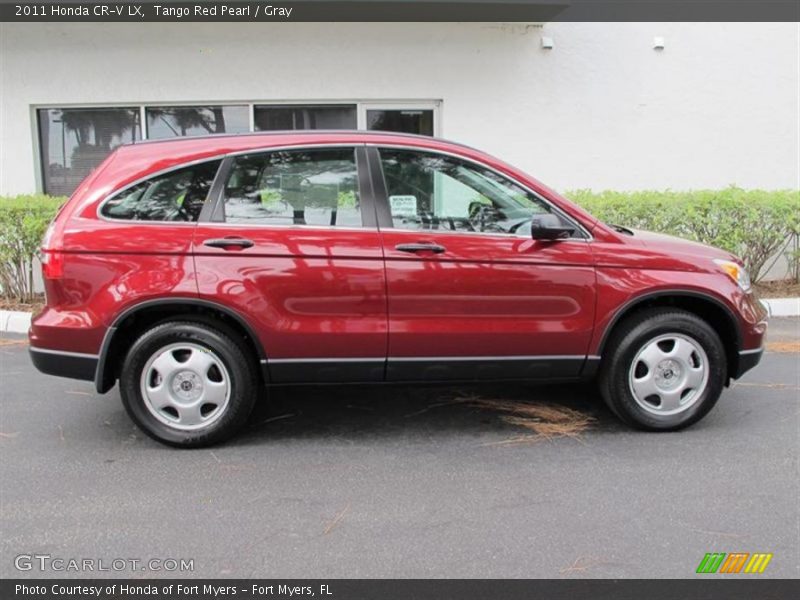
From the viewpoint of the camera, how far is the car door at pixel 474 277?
3850 mm

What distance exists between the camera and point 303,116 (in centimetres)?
861

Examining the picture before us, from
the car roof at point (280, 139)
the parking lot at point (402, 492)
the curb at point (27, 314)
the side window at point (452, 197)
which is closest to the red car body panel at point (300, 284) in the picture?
the side window at point (452, 197)

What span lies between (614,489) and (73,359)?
310 centimetres

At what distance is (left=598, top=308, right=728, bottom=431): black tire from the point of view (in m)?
4.01

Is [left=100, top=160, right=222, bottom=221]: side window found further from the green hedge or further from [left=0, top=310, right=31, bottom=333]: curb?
the green hedge

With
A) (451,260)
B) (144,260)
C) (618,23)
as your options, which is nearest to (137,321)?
(144,260)

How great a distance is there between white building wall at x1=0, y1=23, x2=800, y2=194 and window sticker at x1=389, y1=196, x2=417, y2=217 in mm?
4948

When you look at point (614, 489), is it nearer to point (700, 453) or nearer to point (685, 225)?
point (700, 453)

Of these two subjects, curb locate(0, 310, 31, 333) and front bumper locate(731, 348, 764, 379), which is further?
curb locate(0, 310, 31, 333)

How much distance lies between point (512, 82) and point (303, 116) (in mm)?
2757

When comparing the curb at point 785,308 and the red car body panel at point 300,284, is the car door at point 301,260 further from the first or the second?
the curb at point 785,308

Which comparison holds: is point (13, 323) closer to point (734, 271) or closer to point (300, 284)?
point (300, 284)

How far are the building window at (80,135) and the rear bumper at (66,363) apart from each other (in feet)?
17.9

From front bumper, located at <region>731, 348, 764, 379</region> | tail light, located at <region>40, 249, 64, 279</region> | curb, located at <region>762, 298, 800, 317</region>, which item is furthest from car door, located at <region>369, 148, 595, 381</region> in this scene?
curb, located at <region>762, 298, 800, 317</region>
